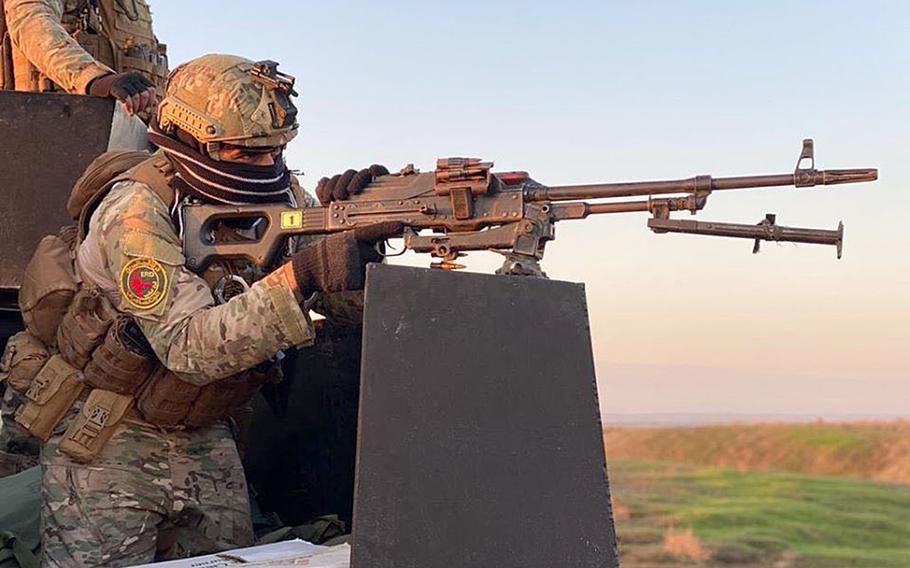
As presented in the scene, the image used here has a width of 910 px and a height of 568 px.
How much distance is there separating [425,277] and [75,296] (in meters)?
1.44

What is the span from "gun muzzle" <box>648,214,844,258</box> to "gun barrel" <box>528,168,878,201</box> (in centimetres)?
8

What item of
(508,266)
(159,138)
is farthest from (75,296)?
(508,266)

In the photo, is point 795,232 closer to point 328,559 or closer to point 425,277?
point 425,277

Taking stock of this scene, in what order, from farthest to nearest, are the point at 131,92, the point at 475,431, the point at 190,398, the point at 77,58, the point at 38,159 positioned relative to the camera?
the point at 77,58, the point at 131,92, the point at 38,159, the point at 190,398, the point at 475,431

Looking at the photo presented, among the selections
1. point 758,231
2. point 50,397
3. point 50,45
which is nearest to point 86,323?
point 50,397

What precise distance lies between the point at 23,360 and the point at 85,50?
2.31 meters

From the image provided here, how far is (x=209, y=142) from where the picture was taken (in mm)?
3635

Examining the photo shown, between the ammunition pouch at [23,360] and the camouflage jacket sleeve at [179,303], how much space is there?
37 centimetres

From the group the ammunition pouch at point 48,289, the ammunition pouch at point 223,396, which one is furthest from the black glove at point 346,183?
the ammunition pouch at point 48,289

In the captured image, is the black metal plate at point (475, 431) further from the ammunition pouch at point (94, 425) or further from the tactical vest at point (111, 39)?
the tactical vest at point (111, 39)

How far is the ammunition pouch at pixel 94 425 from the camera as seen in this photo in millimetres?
3697

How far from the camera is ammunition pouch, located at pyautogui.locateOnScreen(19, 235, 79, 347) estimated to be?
377cm

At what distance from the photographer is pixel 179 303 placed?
3465mm

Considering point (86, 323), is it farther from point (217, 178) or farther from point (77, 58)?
point (77, 58)
